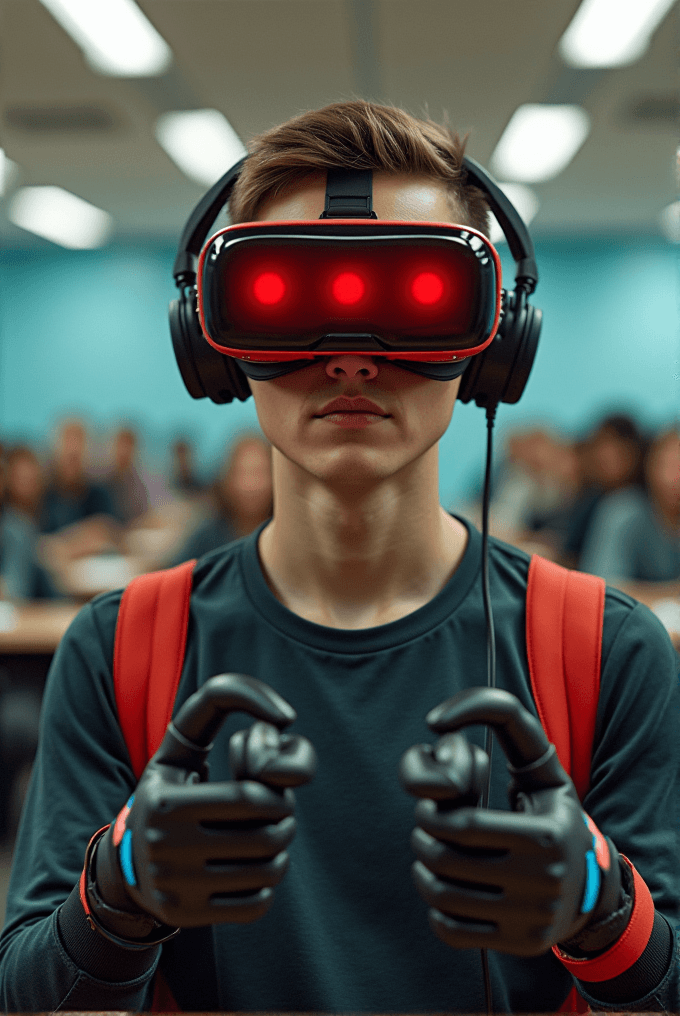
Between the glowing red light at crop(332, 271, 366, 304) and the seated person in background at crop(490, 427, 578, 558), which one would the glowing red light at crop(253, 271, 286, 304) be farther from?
the seated person in background at crop(490, 427, 578, 558)

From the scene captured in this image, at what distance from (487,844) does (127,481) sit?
5.60 m

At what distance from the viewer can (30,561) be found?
3.03 m

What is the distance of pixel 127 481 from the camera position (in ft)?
19.1

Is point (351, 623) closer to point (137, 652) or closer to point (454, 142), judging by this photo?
point (137, 652)

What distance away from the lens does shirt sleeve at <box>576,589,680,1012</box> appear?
703mm

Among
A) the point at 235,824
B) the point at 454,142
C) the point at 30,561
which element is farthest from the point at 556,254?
the point at 235,824

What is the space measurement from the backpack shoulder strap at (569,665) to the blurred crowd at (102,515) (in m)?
1.87

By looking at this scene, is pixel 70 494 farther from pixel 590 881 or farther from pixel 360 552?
pixel 590 881

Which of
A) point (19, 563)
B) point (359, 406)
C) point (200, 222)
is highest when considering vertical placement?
point (200, 222)

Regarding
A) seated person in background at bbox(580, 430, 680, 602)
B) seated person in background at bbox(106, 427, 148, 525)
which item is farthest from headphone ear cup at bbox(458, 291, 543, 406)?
seated person in background at bbox(106, 427, 148, 525)

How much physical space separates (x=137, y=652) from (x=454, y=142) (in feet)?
2.00

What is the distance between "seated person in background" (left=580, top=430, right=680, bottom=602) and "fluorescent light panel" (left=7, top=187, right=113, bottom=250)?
16.0ft

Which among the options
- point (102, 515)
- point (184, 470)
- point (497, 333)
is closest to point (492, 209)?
point (497, 333)

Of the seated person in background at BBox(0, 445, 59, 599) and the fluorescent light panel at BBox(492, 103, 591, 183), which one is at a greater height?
the fluorescent light panel at BBox(492, 103, 591, 183)
